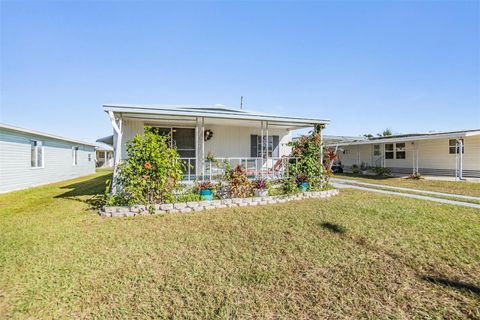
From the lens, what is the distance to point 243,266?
11.1ft

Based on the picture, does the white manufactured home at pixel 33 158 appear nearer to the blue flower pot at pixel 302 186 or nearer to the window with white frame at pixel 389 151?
the blue flower pot at pixel 302 186

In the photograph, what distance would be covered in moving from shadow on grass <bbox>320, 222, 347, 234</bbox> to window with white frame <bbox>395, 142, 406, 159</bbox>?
52.4 feet

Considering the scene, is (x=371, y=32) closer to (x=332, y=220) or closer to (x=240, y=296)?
Answer: (x=332, y=220)

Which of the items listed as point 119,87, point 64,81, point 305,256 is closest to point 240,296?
point 305,256

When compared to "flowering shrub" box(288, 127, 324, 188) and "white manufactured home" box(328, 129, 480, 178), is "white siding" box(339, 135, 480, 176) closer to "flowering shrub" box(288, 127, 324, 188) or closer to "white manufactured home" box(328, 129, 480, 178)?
"white manufactured home" box(328, 129, 480, 178)

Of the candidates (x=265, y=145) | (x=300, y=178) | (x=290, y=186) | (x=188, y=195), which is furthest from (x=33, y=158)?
(x=300, y=178)

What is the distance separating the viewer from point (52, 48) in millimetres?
10789

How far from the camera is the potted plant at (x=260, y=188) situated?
7.70 meters

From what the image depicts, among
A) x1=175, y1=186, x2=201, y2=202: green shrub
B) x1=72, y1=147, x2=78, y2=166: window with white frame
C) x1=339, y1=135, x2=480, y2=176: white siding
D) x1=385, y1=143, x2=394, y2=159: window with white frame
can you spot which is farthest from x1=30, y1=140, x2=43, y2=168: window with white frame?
x1=385, y1=143, x2=394, y2=159: window with white frame

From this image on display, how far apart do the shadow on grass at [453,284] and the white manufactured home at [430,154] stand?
13276 mm

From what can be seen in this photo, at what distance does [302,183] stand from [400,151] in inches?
535

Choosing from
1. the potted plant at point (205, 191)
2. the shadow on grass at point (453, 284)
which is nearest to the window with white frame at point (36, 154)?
the potted plant at point (205, 191)

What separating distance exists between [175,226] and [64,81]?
13.6 meters

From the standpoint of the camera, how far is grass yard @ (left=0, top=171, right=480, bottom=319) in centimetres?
253
